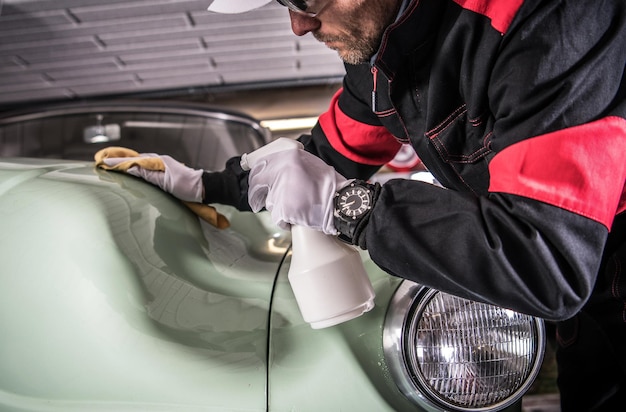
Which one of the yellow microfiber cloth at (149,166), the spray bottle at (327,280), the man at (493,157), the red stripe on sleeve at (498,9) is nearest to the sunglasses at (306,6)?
the man at (493,157)

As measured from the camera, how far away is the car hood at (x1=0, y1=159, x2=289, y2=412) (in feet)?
3.01

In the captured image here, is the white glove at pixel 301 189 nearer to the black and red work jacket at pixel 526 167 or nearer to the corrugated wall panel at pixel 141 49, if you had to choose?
the black and red work jacket at pixel 526 167

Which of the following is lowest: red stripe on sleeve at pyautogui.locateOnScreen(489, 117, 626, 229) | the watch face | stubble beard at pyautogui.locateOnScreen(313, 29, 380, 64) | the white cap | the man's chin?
the watch face

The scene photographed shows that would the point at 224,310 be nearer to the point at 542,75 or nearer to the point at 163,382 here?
the point at 163,382

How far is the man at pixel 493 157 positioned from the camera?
2.69 feet

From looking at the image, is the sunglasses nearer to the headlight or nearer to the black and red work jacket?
the black and red work jacket

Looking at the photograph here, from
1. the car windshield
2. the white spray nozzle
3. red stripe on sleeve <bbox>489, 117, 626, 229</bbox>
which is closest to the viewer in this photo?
red stripe on sleeve <bbox>489, 117, 626, 229</bbox>

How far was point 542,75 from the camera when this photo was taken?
84 centimetres

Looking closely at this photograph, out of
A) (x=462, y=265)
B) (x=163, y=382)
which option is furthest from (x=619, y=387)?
(x=163, y=382)

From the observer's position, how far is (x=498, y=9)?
3.02 ft

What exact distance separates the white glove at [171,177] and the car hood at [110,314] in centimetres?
15

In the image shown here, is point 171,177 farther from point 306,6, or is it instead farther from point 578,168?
point 578,168

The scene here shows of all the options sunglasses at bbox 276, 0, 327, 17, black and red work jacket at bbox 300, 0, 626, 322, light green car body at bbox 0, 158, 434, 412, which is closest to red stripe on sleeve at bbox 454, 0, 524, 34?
black and red work jacket at bbox 300, 0, 626, 322

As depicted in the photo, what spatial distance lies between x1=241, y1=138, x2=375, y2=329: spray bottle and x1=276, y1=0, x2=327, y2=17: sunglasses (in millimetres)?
374
